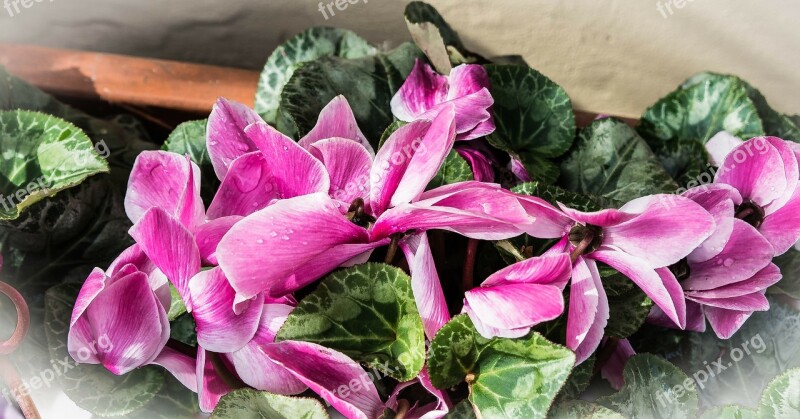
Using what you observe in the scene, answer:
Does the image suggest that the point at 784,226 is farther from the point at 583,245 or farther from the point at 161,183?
the point at 161,183

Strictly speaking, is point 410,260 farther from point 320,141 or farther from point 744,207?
point 744,207

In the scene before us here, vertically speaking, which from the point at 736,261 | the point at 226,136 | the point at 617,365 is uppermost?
the point at 226,136

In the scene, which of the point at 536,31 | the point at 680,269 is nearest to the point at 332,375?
the point at 680,269

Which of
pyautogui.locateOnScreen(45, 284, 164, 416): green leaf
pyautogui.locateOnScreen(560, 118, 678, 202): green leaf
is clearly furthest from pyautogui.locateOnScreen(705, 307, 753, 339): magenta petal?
pyautogui.locateOnScreen(45, 284, 164, 416): green leaf

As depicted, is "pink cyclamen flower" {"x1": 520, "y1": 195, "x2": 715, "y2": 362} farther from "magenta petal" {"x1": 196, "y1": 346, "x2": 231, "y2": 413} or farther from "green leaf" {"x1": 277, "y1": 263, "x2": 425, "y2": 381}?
"magenta petal" {"x1": 196, "y1": 346, "x2": 231, "y2": 413}

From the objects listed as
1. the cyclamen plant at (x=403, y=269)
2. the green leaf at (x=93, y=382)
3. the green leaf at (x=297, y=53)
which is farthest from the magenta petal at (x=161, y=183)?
the green leaf at (x=297, y=53)
